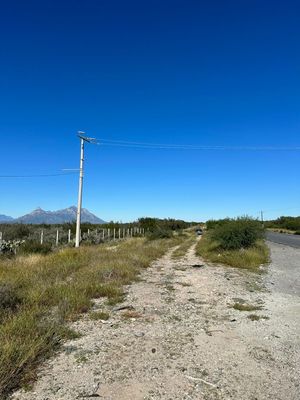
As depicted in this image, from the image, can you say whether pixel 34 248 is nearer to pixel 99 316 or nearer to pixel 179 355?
pixel 99 316

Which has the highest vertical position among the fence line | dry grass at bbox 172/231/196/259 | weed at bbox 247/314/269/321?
the fence line

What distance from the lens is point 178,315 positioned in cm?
861

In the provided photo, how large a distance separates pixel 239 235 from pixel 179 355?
65.8 feet

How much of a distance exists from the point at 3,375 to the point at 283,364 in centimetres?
392

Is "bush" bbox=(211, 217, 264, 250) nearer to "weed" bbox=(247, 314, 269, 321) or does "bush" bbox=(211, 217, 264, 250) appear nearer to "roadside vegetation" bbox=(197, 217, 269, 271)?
"roadside vegetation" bbox=(197, 217, 269, 271)

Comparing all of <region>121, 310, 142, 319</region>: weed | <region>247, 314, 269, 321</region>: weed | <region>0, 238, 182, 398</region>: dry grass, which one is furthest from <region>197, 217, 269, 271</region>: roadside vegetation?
<region>121, 310, 142, 319</region>: weed

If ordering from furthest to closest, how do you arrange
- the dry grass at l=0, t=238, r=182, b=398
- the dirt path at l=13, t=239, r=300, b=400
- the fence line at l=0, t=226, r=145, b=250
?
1. the fence line at l=0, t=226, r=145, b=250
2. the dry grass at l=0, t=238, r=182, b=398
3. the dirt path at l=13, t=239, r=300, b=400

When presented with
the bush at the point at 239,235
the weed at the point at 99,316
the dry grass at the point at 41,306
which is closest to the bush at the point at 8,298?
the dry grass at the point at 41,306

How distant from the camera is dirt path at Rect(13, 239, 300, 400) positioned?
4676mm

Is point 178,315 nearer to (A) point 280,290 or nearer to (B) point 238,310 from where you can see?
(B) point 238,310

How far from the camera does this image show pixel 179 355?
5.94 m

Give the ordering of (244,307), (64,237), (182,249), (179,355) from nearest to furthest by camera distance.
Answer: (179,355)
(244,307)
(182,249)
(64,237)

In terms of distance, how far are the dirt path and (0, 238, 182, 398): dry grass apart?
28 cm

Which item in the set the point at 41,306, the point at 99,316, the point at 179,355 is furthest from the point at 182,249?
the point at 179,355
